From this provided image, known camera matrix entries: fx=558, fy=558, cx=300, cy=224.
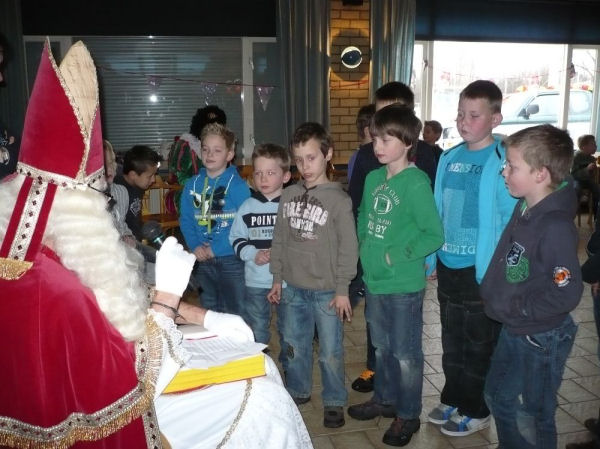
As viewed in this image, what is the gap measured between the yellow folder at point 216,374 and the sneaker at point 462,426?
51.2 inches

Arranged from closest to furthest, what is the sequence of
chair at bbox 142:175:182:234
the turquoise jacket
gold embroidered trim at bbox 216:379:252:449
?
gold embroidered trim at bbox 216:379:252:449 < the turquoise jacket < chair at bbox 142:175:182:234

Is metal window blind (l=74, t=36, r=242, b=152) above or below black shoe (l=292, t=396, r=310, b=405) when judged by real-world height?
above

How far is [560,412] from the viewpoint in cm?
251

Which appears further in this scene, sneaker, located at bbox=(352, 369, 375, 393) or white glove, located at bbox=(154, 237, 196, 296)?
sneaker, located at bbox=(352, 369, 375, 393)

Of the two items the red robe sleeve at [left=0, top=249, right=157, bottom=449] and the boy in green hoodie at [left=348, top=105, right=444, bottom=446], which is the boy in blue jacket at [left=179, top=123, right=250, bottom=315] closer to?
the boy in green hoodie at [left=348, top=105, right=444, bottom=446]

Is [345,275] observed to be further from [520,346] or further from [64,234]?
[64,234]

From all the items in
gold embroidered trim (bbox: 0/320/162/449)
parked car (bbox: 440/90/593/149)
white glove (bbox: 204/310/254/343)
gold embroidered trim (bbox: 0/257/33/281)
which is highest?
parked car (bbox: 440/90/593/149)

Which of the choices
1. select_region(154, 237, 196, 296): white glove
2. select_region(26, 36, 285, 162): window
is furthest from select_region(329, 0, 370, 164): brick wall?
select_region(154, 237, 196, 296): white glove

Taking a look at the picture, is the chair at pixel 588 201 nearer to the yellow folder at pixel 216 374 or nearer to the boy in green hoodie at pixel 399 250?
the boy in green hoodie at pixel 399 250

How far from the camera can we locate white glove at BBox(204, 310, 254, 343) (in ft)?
5.06

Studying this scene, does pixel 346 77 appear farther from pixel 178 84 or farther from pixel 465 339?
pixel 465 339

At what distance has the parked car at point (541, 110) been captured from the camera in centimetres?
761

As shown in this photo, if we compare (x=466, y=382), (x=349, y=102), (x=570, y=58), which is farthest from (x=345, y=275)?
(x=570, y=58)

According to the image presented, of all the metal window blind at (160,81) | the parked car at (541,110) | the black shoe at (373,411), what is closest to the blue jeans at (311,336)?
the black shoe at (373,411)
